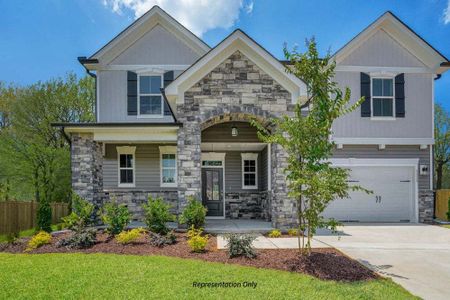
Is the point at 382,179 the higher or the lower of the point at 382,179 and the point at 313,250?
the higher

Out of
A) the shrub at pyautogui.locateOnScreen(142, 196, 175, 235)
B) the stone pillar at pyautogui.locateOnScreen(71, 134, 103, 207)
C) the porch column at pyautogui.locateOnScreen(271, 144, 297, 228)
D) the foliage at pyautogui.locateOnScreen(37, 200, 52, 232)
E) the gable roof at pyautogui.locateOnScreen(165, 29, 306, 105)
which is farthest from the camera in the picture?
the stone pillar at pyautogui.locateOnScreen(71, 134, 103, 207)

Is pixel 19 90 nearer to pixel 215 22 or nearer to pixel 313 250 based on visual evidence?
pixel 215 22

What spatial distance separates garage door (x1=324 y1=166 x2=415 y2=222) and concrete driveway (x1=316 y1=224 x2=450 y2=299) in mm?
2111

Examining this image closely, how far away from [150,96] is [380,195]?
10.6 m

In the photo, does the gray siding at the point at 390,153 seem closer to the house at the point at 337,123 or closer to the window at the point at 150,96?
the house at the point at 337,123

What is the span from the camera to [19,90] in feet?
76.6

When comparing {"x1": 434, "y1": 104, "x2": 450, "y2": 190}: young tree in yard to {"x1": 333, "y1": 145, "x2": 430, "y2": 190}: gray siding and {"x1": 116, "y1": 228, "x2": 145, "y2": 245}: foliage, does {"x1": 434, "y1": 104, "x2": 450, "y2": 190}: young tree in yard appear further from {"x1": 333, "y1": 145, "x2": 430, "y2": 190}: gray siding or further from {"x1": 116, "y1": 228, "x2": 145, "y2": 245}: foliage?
{"x1": 116, "y1": 228, "x2": 145, "y2": 245}: foliage

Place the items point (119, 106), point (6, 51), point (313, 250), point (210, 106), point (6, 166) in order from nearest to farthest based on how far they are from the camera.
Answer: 1. point (313, 250)
2. point (210, 106)
3. point (119, 106)
4. point (6, 166)
5. point (6, 51)

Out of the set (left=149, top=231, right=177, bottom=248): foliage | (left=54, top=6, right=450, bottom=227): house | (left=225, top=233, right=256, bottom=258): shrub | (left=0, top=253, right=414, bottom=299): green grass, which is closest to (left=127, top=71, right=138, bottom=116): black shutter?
(left=54, top=6, right=450, bottom=227): house

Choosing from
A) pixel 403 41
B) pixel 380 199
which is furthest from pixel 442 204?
pixel 403 41

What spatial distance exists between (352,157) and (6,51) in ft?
72.2

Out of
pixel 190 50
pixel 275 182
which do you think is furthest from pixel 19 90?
pixel 275 182

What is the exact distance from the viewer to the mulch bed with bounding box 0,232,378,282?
20.6 ft

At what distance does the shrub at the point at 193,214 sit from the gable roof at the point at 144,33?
23.8ft
